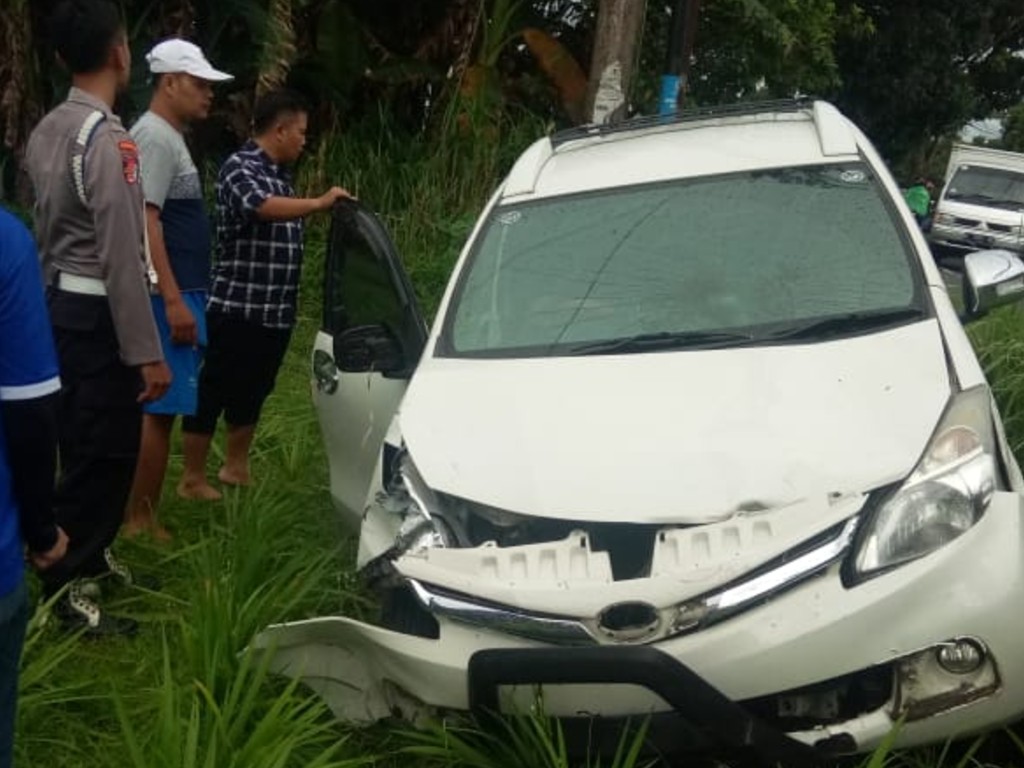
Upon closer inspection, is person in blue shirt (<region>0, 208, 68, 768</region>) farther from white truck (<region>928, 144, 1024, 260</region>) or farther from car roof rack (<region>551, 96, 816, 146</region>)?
white truck (<region>928, 144, 1024, 260</region>)

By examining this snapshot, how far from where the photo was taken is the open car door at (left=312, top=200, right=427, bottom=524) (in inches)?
178

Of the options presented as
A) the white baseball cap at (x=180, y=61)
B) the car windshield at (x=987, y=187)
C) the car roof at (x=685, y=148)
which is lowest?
the car windshield at (x=987, y=187)

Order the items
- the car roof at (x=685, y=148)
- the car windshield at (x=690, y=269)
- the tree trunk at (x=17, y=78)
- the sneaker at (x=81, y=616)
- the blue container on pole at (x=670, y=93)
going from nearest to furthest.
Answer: the car windshield at (x=690, y=269), the sneaker at (x=81, y=616), the car roof at (x=685, y=148), the tree trunk at (x=17, y=78), the blue container on pole at (x=670, y=93)

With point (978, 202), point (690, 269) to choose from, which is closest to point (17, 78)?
point (690, 269)

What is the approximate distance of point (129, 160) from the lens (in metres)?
4.09

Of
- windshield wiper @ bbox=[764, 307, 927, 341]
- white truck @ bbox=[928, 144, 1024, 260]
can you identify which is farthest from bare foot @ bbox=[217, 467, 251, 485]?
white truck @ bbox=[928, 144, 1024, 260]

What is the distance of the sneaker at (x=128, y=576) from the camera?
4.61m

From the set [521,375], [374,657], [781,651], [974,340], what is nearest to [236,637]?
[374,657]

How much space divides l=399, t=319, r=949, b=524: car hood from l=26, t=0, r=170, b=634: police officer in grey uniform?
86 cm

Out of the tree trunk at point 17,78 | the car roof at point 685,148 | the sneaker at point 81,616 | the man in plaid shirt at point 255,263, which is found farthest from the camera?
the tree trunk at point 17,78

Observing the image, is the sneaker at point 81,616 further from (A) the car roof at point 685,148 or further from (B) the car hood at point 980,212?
(B) the car hood at point 980,212

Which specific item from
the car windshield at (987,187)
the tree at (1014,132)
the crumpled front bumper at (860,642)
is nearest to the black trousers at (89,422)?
the crumpled front bumper at (860,642)

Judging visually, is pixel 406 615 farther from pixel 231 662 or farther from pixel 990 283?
pixel 990 283

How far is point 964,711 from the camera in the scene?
3.15m
